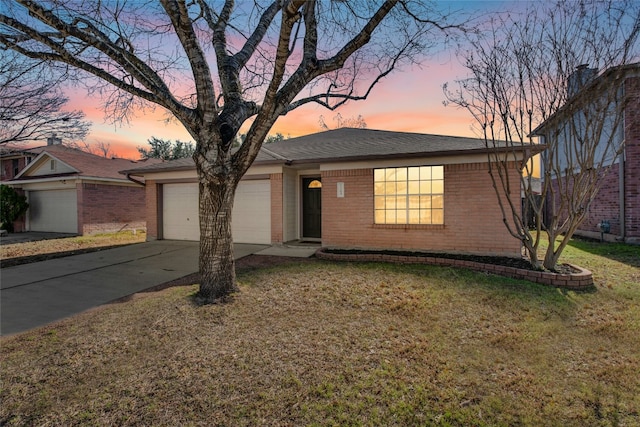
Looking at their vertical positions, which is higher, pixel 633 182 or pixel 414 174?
pixel 414 174

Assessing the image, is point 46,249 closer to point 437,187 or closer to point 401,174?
point 401,174

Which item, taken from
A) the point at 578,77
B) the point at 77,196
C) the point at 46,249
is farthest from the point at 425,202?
the point at 77,196

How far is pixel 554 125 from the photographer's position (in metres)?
6.57

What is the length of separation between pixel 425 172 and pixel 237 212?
258 inches

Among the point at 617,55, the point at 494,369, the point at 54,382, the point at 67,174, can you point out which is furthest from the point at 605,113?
the point at 67,174

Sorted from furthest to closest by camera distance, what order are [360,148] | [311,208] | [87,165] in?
[87,165], [311,208], [360,148]

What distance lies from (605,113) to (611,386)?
17.5 ft

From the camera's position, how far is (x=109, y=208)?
52.4 feet

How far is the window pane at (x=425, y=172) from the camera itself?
8734 mm

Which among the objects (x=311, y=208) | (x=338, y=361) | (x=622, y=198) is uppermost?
(x=622, y=198)

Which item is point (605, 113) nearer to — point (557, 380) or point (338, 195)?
point (557, 380)

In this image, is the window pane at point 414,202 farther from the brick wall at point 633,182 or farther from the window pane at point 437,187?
the brick wall at point 633,182

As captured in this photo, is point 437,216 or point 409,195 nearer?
point 437,216

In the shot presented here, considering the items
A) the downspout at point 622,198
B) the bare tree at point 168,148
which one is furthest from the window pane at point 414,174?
the bare tree at point 168,148
